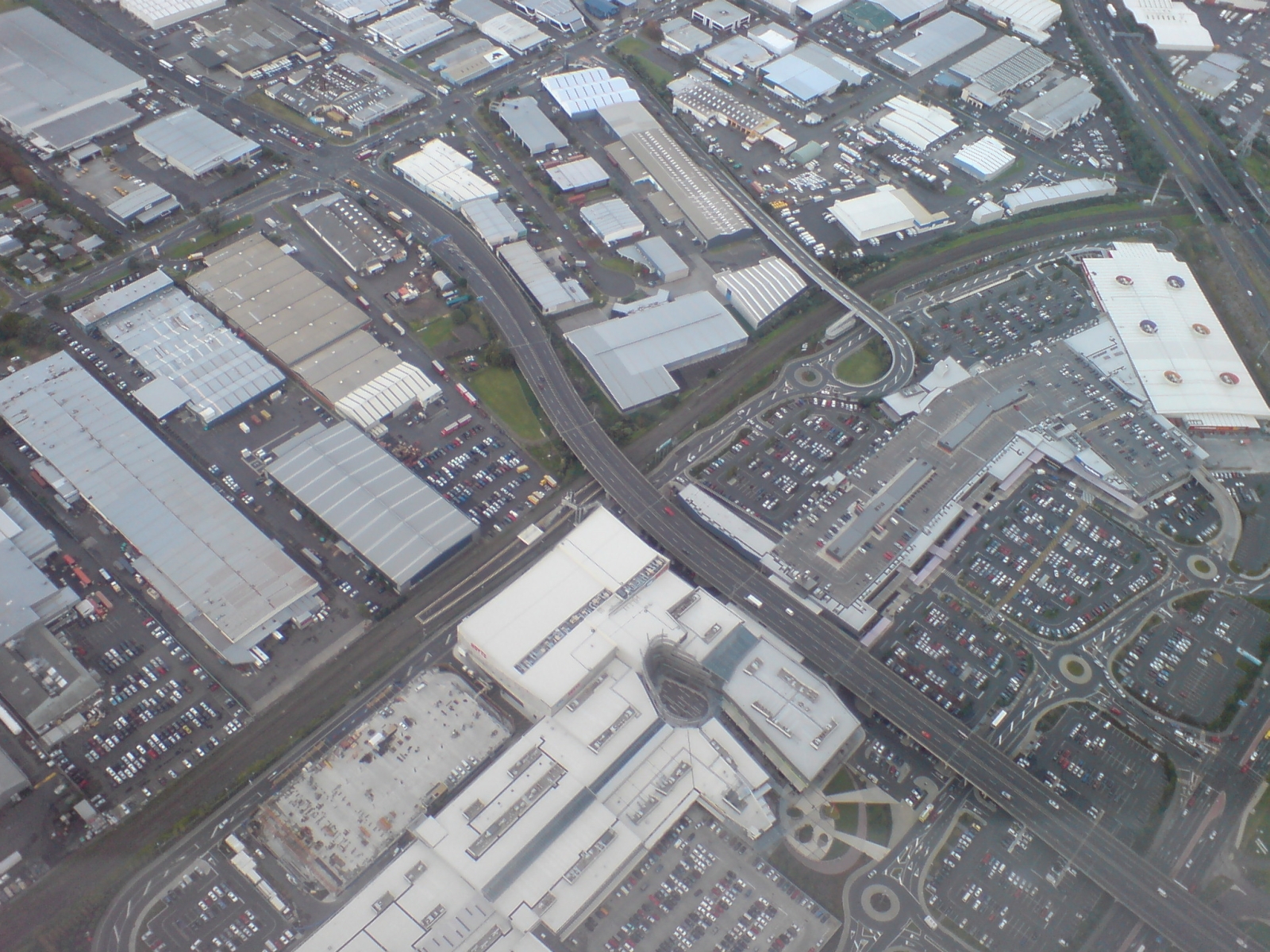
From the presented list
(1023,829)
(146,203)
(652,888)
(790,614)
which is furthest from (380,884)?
(146,203)

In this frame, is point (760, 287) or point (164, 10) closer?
point (760, 287)

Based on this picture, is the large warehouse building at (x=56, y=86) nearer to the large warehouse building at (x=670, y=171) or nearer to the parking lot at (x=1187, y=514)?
the large warehouse building at (x=670, y=171)

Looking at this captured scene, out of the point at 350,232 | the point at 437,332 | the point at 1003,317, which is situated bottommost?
the point at 437,332

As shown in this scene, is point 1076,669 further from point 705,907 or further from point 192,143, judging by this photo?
point 192,143

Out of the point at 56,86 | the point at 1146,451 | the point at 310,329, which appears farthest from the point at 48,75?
the point at 1146,451

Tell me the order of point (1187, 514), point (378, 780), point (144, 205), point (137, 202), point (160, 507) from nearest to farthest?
point (378, 780) < point (160, 507) < point (1187, 514) < point (144, 205) < point (137, 202)

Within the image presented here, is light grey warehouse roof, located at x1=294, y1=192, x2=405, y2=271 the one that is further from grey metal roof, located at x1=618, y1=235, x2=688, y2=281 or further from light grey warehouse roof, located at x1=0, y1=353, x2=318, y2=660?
light grey warehouse roof, located at x1=0, y1=353, x2=318, y2=660

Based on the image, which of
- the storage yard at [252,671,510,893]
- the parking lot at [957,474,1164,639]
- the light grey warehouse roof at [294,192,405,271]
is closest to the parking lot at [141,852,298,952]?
the storage yard at [252,671,510,893]

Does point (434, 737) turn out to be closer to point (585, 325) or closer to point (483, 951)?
point (483, 951)
